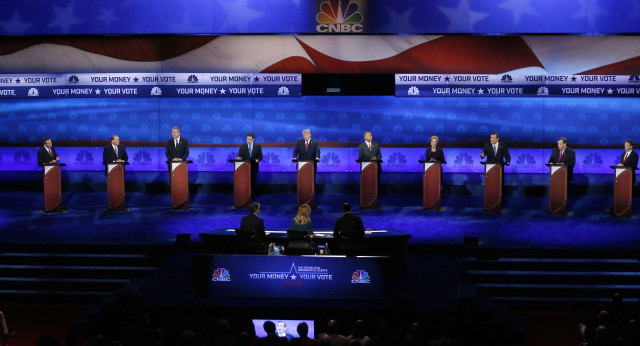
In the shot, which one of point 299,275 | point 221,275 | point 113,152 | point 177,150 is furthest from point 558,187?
point 113,152

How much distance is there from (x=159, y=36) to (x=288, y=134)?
137 inches

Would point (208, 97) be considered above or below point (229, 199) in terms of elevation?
above

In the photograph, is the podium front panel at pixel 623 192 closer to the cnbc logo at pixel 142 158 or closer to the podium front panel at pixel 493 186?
the podium front panel at pixel 493 186

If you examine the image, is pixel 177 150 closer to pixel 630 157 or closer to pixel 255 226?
pixel 255 226

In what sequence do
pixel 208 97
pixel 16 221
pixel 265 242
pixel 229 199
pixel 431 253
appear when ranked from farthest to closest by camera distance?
pixel 208 97, pixel 229 199, pixel 16 221, pixel 431 253, pixel 265 242

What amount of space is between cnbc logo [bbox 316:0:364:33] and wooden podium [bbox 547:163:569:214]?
196 inches

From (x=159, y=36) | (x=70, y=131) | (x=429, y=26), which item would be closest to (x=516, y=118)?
(x=429, y=26)

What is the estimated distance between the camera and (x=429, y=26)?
49.5 feet

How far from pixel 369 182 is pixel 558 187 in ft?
10.9

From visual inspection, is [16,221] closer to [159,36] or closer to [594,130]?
[159,36]

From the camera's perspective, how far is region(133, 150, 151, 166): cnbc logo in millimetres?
16078

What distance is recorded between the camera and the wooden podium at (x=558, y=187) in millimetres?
12739

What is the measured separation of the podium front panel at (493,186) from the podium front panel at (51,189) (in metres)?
7.70

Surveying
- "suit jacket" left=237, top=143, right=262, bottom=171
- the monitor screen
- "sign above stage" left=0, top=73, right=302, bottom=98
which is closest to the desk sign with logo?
the monitor screen
